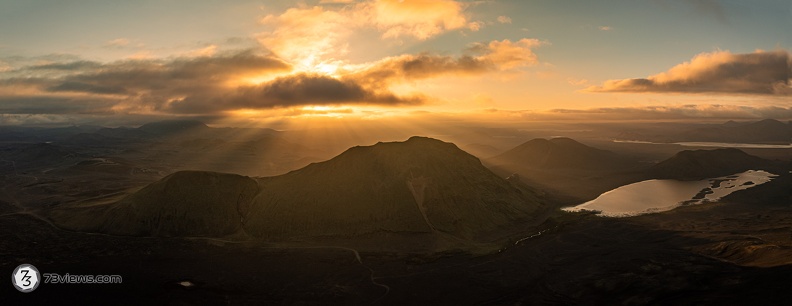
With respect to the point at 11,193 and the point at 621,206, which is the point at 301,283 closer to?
the point at 621,206

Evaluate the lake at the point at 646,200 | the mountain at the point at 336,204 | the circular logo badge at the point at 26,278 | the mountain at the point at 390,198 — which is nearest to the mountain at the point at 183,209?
the mountain at the point at 336,204

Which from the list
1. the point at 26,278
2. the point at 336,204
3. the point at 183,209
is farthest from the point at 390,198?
the point at 26,278

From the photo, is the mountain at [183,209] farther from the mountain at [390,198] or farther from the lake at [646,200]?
the lake at [646,200]

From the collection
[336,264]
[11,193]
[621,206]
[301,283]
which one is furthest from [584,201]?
[11,193]

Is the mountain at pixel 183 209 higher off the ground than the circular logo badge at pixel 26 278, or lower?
higher

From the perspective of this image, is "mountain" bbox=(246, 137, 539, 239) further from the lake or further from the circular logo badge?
the circular logo badge

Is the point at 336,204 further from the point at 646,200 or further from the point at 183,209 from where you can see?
the point at 646,200

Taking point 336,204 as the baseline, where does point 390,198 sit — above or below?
above

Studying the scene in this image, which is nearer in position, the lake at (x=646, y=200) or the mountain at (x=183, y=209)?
the mountain at (x=183, y=209)
